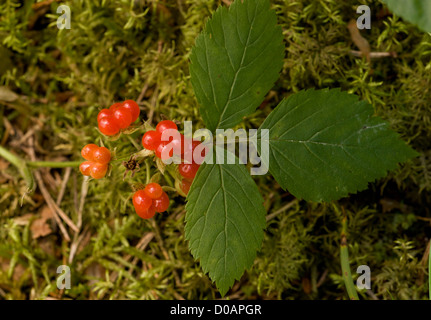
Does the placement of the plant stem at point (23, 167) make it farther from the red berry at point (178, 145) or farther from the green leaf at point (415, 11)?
the green leaf at point (415, 11)

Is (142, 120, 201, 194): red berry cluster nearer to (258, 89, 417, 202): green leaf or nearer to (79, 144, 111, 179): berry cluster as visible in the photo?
(79, 144, 111, 179): berry cluster

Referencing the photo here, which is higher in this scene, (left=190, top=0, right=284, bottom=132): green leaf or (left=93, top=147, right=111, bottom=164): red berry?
(left=190, top=0, right=284, bottom=132): green leaf

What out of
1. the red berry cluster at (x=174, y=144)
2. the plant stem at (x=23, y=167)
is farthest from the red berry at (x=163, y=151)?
the plant stem at (x=23, y=167)
